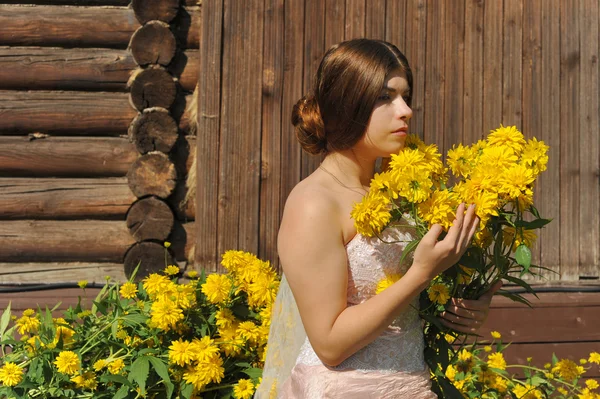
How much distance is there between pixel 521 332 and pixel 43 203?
2.75m

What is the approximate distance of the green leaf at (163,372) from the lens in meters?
2.35

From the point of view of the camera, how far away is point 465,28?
13.2 feet

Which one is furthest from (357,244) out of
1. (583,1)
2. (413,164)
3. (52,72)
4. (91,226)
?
(583,1)

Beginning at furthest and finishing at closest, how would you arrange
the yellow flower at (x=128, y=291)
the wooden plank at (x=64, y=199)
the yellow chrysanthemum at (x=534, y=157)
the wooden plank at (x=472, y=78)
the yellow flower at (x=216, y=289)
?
1. the wooden plank at (x=472, y=78)
2. the wooden plank at (x=64, y=199)
3. the yellow flower at (x=128, y=291)
4. the yellow flower at (x=216, y=289)
5. the yellow chrysanthemum at (x=534, y=157)

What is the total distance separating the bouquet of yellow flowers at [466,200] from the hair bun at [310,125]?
0.26 meters

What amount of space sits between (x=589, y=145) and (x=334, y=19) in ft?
5.36

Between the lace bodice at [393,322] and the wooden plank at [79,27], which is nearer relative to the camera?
the lace bodice at [393,322]

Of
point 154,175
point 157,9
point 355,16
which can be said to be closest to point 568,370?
point 355,16

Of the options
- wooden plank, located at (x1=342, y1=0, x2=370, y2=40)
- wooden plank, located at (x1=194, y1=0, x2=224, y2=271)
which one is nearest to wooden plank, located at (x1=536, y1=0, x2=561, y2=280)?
wooden plank, located at (x1=342, y1=0, x2=370, y2=40)

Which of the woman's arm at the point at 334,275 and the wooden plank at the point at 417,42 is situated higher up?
the wooden plank at the point at 417,42

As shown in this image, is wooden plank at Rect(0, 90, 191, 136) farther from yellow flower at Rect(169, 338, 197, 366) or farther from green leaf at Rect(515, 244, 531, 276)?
green leaf at Rect(515, 244, 531, 276)

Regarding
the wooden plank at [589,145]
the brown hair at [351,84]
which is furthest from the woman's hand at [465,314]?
the wooden plank at [589,145]

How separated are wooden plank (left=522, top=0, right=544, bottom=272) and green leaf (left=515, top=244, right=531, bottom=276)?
95.5 inches

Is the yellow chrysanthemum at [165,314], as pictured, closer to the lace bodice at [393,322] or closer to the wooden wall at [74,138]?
the lace bodice at [393,322]
